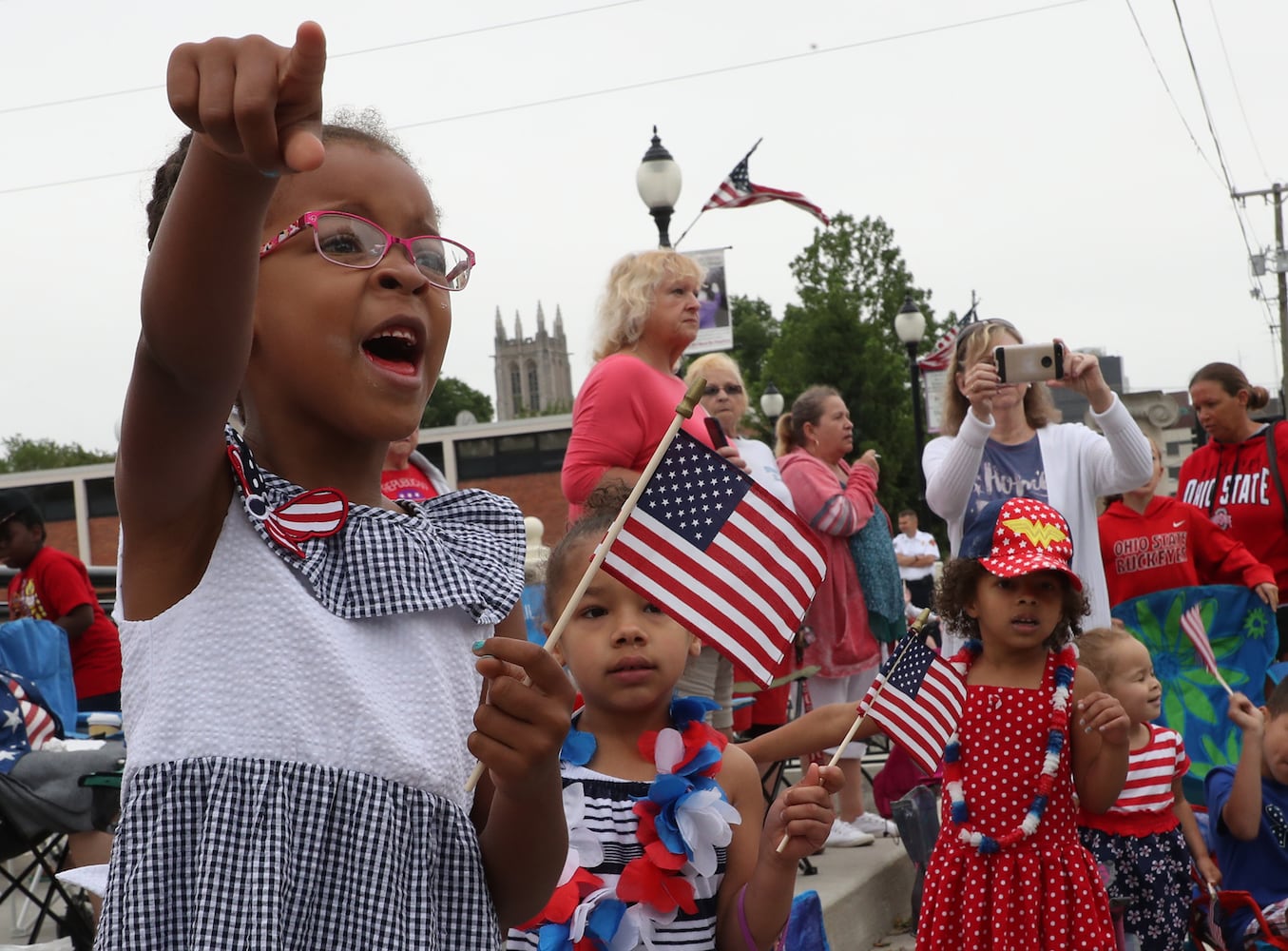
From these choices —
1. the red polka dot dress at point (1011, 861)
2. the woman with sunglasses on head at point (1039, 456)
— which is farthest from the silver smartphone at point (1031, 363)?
the red polka dot dress at point (1011, 861)

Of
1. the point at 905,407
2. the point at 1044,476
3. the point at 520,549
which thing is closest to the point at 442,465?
the point at 905,407

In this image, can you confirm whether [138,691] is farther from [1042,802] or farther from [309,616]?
[1042,802]

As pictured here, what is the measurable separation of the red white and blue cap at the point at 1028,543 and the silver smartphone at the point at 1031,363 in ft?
2.66

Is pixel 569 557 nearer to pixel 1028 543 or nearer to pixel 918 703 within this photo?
pixel 918 703

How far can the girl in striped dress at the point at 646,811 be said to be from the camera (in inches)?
115

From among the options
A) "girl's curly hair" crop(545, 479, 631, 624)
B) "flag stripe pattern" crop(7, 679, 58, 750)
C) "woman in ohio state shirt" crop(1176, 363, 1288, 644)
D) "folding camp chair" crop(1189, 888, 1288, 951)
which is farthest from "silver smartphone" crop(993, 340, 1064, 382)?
"flag stripe pattern" crop(7, 679, 58, 750)

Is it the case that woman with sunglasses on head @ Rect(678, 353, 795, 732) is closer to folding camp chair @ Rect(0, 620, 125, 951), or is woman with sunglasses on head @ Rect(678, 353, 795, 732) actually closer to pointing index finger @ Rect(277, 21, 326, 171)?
folding camp chair @ Rect(0, 620, 125, 951)

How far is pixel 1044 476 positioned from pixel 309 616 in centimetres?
412

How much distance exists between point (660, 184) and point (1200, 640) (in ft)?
18.0

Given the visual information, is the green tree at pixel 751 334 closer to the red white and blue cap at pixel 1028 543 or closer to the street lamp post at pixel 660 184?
the street lamp post at pixel 660 184

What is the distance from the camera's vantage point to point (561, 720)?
152cm

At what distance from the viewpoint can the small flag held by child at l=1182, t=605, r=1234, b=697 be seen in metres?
5.90

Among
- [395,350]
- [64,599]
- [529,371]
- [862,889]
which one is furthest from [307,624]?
[529,371]

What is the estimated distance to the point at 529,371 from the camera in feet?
414
